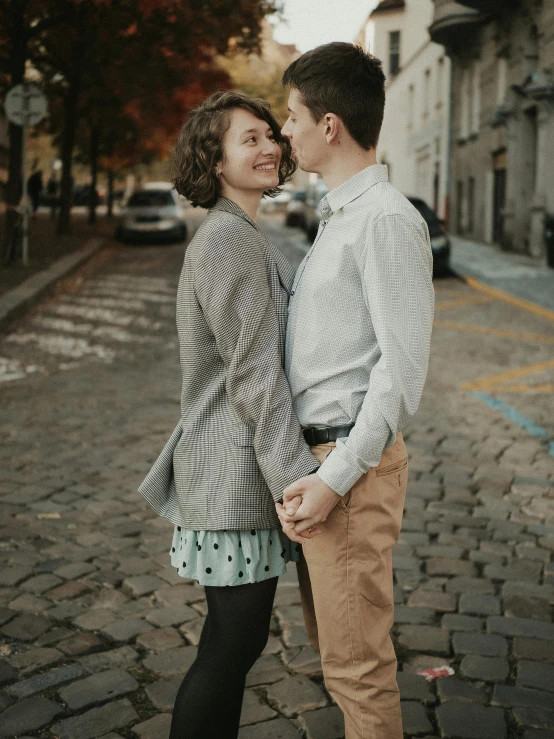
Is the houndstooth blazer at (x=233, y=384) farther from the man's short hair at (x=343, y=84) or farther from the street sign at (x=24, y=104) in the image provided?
the street sign at (x=24, y=104)

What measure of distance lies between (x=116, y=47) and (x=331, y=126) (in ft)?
66.0

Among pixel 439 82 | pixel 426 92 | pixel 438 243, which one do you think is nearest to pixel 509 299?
pixel 438 243

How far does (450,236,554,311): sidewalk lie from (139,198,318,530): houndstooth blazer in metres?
12.9

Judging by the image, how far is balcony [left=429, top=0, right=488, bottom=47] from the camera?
1063 inches

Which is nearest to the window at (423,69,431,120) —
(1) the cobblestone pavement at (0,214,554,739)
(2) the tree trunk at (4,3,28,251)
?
(2) the tree trunk at (4,3,28,251)

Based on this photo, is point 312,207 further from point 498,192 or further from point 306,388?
point 306,388

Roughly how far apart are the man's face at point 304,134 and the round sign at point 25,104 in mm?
14393

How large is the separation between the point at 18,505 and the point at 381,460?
3.38m

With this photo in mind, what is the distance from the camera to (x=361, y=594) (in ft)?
7.35

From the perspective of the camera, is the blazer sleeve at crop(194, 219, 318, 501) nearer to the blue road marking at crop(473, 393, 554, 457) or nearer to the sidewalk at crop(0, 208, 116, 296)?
the blue road marking at crop(473, 393, 554, 457)

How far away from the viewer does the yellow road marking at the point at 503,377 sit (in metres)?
8.46

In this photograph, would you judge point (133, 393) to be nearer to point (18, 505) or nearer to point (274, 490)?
point (18, 505)

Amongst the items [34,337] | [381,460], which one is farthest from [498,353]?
[381,460]

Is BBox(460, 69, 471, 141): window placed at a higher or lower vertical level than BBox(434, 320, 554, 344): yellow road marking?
higher
